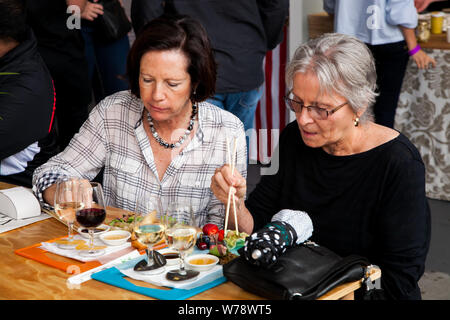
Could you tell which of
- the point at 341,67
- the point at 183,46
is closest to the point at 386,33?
the point at 183,46

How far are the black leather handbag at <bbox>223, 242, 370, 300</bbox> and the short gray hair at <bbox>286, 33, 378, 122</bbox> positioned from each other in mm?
552

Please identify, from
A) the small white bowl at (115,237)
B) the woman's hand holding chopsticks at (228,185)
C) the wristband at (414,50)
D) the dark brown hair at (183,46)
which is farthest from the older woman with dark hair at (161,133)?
the wristband at (414,50)

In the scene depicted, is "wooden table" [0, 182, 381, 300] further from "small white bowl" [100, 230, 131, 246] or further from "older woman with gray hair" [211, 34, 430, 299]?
"older woman with gray hair" [211, 34, 430, 299]

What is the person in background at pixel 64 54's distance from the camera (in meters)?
3.71

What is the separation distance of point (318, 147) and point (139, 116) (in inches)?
28.3

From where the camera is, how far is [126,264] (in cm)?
169

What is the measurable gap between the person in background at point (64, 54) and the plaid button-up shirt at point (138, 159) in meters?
1.48

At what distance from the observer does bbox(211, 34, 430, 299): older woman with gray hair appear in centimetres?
189

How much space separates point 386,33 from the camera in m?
3.73

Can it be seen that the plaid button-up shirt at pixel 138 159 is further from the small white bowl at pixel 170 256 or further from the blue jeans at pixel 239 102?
the blue jeans at pixel 239 102

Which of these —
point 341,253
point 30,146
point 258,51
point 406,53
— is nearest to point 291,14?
point 406,53

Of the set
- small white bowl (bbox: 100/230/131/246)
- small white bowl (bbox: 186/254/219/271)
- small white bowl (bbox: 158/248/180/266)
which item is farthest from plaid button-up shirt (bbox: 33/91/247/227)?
small white bowl (bbox: 186/254/219/271)

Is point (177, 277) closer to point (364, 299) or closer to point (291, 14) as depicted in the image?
point (364, 299)

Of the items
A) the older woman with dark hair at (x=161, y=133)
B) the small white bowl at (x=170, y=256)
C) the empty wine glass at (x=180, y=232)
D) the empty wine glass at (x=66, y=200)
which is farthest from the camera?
the older woman with dark hair at (x=161, y=133)
